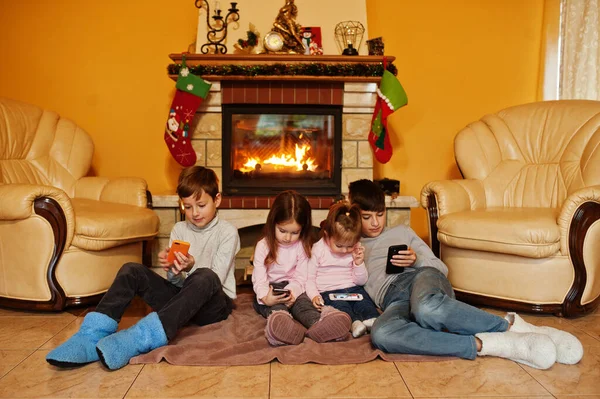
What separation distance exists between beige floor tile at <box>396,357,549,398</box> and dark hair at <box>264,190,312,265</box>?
0.82 meters

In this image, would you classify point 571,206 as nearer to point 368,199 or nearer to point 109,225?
point 368,199

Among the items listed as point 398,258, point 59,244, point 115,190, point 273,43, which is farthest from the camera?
point 273,43

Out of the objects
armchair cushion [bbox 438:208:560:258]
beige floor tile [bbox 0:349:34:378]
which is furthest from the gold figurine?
beige floor tile [bbox 0:349:34:378]

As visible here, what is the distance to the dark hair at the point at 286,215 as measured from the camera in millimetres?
2842

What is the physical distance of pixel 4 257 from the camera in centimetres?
316

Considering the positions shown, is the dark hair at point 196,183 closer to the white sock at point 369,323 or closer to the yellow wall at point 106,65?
the white sock at point 369,323

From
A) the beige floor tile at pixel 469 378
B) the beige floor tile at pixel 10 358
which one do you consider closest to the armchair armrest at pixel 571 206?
the beige floor tile at pixel 469 378

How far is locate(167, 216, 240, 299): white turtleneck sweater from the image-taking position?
2.87m

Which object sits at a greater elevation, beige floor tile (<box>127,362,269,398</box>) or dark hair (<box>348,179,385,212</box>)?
dark hair (<box>348,179,385,212</box>)

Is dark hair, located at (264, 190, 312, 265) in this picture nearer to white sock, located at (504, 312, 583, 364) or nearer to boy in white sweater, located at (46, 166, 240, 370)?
boy in white sweater, located at (46, 166, 240, 370)

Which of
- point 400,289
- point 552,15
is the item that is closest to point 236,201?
point 400,289

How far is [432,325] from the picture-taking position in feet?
8.34

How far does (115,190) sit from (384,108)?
192 cm

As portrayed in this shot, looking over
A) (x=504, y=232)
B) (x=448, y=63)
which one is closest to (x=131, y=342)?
(x=504, y=232)
